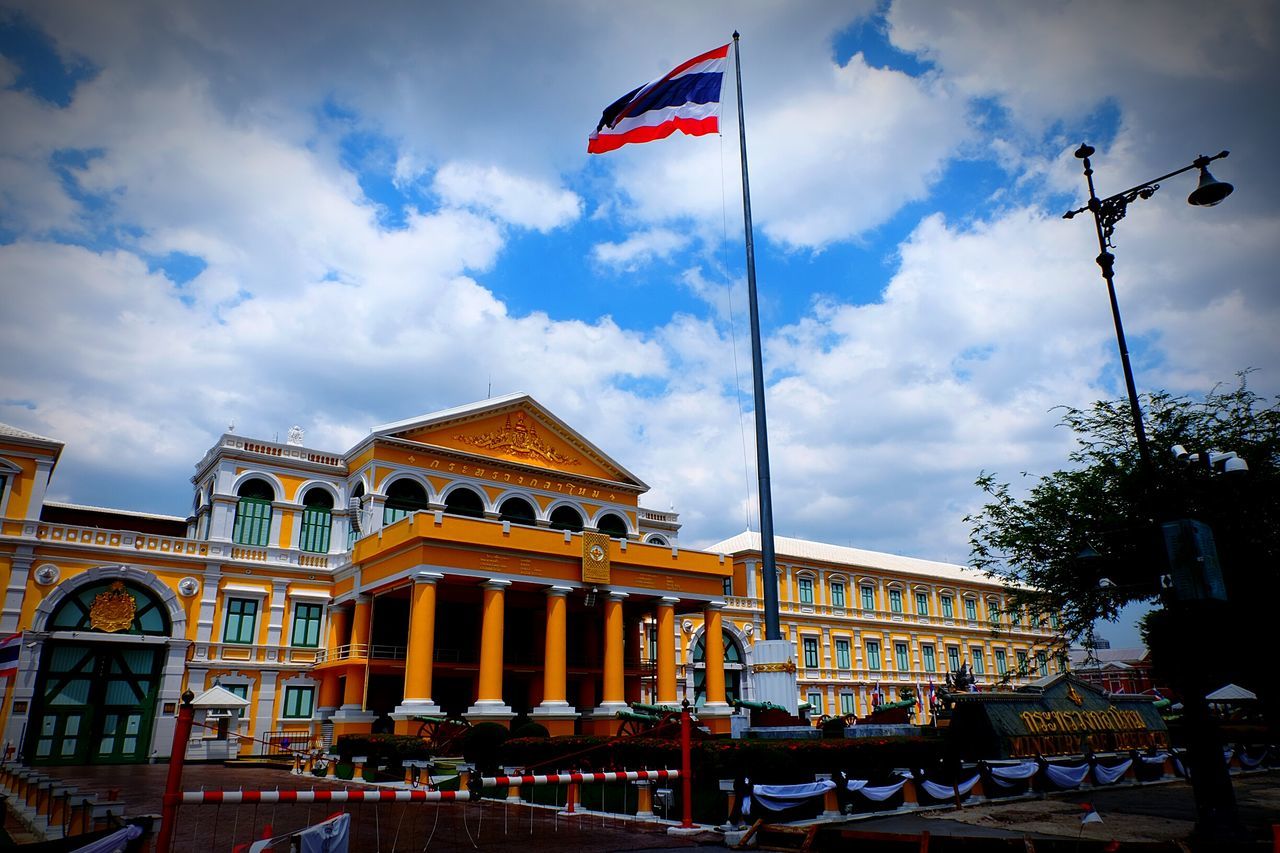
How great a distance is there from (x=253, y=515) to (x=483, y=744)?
53.8 ft

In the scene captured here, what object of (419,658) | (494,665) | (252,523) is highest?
(252,523)

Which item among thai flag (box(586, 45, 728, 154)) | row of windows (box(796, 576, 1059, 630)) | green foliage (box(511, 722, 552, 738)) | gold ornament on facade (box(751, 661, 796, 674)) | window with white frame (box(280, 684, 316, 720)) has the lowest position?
green foliage (box(511, 722, 552, 738))

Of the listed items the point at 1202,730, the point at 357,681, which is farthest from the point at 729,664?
the point at 1202,730

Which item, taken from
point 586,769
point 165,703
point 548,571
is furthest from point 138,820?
point 165,703

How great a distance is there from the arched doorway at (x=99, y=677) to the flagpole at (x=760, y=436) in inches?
880

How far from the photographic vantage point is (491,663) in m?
26.5

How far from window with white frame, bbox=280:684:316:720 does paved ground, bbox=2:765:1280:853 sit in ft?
41.7

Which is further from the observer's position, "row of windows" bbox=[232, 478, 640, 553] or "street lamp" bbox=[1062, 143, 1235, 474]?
"row of windows" bbox=[232, 478, 640, 553]

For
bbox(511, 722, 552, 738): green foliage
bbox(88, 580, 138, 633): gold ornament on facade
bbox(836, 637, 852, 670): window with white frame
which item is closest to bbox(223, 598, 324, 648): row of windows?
bbox(88, 580, 138, 633): gold ornament on facade

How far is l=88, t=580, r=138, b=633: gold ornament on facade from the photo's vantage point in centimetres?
2838

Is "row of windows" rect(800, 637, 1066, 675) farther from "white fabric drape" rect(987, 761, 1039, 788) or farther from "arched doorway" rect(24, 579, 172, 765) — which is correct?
"arched doorway" rect(24, 579, 172, 765)

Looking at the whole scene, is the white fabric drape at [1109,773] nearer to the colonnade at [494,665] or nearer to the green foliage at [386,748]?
the colonnade at [494,665]

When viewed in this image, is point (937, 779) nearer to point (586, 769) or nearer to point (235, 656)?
point (586, 769)

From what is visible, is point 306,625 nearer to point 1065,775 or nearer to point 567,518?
point 567,518
